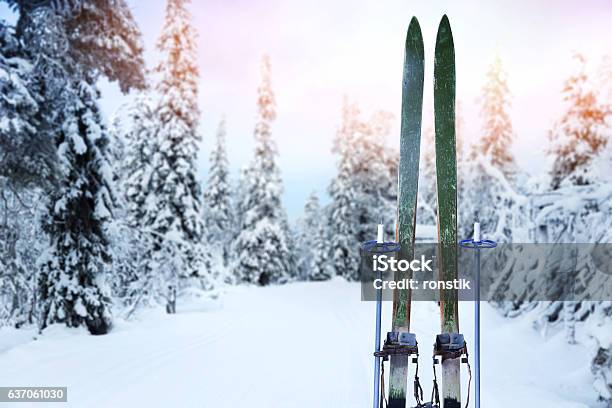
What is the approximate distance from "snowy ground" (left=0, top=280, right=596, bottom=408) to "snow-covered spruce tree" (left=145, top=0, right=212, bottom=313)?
154 inches

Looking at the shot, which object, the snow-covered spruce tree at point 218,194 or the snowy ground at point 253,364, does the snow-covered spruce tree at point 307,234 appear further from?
the snowy ground at point 253,364

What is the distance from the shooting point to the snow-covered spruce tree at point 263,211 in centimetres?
2367

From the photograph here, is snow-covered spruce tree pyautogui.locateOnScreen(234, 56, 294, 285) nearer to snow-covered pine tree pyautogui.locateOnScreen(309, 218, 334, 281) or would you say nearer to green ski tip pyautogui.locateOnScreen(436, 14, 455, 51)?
snow-covered pine tree pyautogui.locateOnScreen(309, 218, 334, 281)

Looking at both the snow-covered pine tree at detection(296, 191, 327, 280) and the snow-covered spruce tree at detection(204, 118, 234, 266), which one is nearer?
the snow-covered spruce tree at detection(204, 118, 234, 266)

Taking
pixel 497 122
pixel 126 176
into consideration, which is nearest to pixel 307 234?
pixel 497 122

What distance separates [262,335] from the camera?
8586 mm

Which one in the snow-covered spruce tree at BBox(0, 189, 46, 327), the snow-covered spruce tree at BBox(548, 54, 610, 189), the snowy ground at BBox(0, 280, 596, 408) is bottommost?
the snowy ground at BBox(0, 280, 596, 408)

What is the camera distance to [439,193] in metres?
3.91

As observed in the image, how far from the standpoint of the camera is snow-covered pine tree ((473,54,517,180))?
66.0ft

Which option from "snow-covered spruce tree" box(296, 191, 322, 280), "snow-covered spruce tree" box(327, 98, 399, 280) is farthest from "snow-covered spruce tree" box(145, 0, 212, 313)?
"snow-covered spruce tree" box(296, 191, 322, 280)

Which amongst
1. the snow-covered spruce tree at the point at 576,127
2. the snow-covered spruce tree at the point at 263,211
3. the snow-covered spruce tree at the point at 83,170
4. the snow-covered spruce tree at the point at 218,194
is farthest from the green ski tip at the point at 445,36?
the snow-covered spruce tree at the point at 218,194

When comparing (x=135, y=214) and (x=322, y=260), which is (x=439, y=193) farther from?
(x=322, y=260)

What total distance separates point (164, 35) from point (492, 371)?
1396 cm

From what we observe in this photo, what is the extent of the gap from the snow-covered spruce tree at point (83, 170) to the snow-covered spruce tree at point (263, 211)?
51.4 ft
